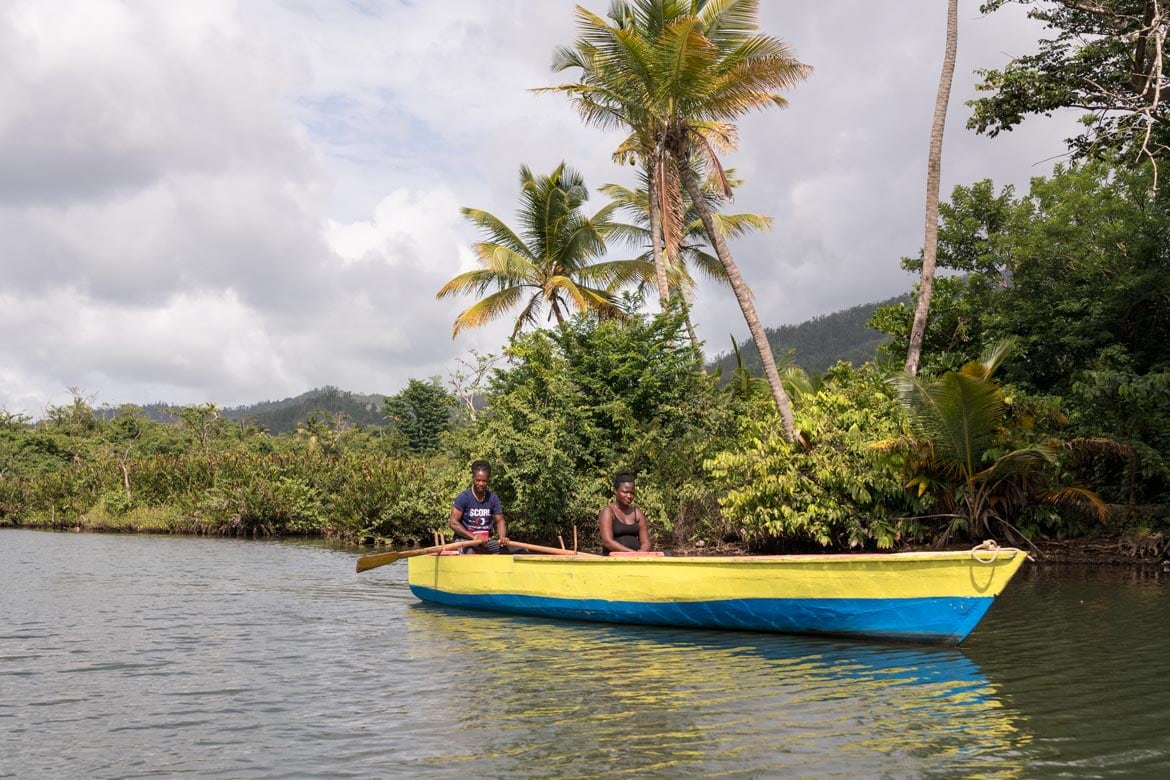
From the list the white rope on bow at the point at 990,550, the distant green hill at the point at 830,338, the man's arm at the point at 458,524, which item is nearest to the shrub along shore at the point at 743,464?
the man's arm at the point at 458,524

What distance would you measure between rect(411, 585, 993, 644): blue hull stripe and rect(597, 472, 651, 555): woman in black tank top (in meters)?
0.78

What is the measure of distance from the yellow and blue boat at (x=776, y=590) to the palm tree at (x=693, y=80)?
22.6ft

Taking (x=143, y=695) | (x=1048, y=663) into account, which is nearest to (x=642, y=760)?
(x=143, y=695)

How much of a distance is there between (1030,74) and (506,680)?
13535 millimetres

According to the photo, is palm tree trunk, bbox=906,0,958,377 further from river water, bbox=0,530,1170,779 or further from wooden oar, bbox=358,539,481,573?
wooden oar, bbox=358,539,481,573

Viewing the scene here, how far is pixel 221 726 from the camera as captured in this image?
251 inches

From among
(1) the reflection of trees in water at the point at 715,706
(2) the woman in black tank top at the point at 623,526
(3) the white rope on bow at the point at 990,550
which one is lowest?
(1) the reflection of trees in water at the point at 715,706

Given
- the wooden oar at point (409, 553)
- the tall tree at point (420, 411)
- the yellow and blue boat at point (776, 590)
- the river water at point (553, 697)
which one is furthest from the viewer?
the tall tree at point (420, 411)

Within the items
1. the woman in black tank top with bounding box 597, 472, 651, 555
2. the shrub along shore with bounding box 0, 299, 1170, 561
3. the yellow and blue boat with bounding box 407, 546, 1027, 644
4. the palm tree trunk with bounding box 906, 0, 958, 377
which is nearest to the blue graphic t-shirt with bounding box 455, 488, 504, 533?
the yellow and blue boat with bounding box 407, 546, 1027, 644

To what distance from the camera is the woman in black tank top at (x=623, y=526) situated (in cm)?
1072

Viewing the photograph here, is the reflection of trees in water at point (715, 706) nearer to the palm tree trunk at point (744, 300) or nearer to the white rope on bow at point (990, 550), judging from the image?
the white rope on bow at point (990, 550)

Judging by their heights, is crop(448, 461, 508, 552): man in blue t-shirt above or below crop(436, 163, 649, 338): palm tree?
below

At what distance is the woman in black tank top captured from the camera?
10719 millimetres

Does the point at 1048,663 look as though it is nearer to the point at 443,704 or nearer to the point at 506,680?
the point at 506,680
